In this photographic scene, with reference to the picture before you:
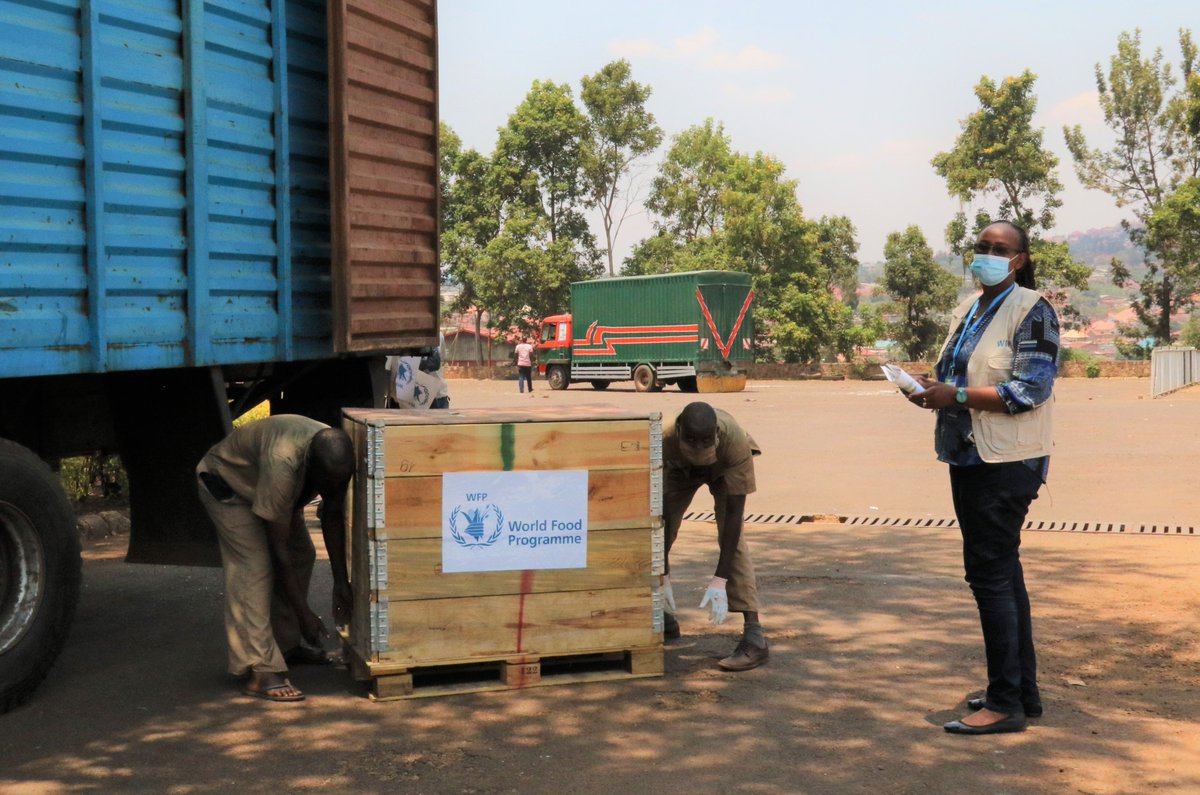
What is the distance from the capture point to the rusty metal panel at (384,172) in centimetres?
647

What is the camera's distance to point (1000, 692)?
15.8ft

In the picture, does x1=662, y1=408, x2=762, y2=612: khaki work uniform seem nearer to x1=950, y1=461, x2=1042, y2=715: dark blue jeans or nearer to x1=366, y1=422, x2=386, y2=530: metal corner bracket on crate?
x1=950, y1=461, x2=1042, y2=715: dark blue jeans

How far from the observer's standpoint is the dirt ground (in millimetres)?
4379

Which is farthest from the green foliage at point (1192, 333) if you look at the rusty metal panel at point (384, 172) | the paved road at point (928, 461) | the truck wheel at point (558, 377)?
the rusty metal panel at point (384, 172)

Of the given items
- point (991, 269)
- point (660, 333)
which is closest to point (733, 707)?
point (991, 269)

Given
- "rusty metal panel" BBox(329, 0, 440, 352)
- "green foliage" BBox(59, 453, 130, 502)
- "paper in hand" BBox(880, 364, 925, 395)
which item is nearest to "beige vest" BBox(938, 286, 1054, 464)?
"paper in hand" BBox(880, 364, 925, 395)

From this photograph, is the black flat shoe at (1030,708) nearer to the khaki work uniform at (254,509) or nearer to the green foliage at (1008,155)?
the khaki work uniform at (254,509)

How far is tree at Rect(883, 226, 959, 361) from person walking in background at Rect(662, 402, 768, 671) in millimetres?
41611

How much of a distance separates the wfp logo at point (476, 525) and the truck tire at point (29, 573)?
5.26 ft

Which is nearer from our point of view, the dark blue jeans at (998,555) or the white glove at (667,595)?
the dark blue jeans at (998,555)

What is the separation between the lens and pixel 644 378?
36.0 m

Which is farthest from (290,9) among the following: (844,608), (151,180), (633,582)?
(844,608)

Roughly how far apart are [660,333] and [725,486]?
96.8 feet

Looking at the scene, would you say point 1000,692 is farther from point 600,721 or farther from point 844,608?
point 844,608
